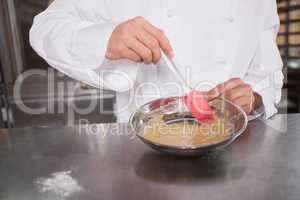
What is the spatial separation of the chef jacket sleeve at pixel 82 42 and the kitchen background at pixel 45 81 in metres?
0.61

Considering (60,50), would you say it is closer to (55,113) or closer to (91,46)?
(91,46)

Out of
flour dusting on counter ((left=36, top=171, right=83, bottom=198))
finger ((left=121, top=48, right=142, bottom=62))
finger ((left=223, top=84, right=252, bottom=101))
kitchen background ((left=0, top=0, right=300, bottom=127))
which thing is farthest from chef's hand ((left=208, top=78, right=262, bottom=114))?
kitchen background ((left=0, top=0, right=300, bottom=127))

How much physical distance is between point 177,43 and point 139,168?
60cm

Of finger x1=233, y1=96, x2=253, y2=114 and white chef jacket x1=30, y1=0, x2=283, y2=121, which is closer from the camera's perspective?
finger x1=233, y1=96, x2=253, y2=114

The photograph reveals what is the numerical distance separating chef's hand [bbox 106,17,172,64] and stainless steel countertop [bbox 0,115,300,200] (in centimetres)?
21

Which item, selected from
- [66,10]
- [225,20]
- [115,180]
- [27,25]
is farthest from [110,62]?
[27,25]

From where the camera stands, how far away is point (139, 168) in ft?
Answer: 2.06

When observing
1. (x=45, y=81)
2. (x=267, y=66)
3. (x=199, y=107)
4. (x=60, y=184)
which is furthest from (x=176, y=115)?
(x=45, y=81)

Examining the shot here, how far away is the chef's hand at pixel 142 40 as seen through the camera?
2.60 feet

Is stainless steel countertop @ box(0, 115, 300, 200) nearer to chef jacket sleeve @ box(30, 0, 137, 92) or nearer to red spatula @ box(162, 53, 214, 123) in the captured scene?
red spatula @ box(162, 53, 214, 123)

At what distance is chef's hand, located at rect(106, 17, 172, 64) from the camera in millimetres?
792

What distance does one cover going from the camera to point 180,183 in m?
0.57

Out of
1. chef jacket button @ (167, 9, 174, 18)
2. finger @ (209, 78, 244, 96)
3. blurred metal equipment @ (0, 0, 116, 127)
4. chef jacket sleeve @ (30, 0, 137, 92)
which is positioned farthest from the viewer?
blurred metal equipment @ (0, 0, 116, 127)

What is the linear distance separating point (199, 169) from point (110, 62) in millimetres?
565
